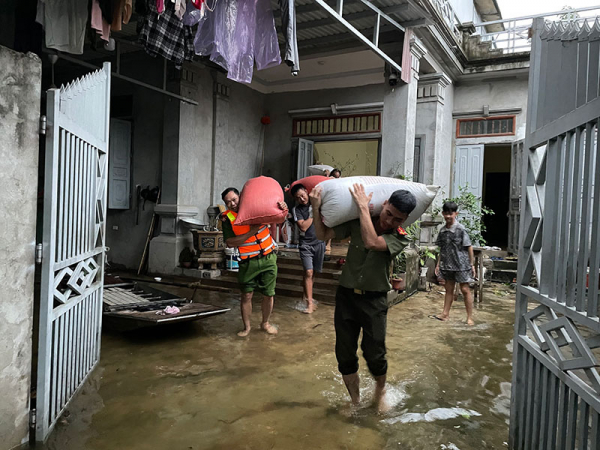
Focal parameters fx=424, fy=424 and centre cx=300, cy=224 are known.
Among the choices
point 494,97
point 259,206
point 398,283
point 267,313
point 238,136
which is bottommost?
point 267,313

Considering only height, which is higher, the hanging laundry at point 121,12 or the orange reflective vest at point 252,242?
the hanging laundry at point 121,12

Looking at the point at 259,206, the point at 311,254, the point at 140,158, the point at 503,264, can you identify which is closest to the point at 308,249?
the point at 311,254

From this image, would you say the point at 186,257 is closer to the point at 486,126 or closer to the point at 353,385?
the point at 353,385

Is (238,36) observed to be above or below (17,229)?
above

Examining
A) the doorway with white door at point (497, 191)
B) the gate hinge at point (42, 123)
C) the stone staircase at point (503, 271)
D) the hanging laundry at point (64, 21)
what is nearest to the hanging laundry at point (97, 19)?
the hanging laundry at point (64, 21)

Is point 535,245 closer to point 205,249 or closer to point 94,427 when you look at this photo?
point 94,427

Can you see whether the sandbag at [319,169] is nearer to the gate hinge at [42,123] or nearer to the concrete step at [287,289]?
the concrete step at [287,289]

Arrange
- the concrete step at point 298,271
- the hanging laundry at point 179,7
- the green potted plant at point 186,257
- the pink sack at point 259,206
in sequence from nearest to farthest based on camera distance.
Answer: the hanging laundry at point 179,7, the pink sack at point 259,206, the concrete step at point 298,271, the green potted plant at point 186,257

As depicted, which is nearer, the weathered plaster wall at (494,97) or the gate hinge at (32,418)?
the gate hinge at (32,418)

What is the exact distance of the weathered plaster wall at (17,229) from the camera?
85.1 inches

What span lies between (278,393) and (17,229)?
202 cm

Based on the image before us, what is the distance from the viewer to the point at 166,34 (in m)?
4.47

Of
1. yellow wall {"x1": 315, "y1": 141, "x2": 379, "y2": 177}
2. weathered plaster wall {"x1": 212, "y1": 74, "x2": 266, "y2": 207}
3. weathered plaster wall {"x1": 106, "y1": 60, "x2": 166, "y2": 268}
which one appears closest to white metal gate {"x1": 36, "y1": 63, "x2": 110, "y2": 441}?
weathered plaster wall {"x1": 106, "y1": 60, "x2": 166, "y2": 268}

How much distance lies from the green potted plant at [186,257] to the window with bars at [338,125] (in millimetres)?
3784
